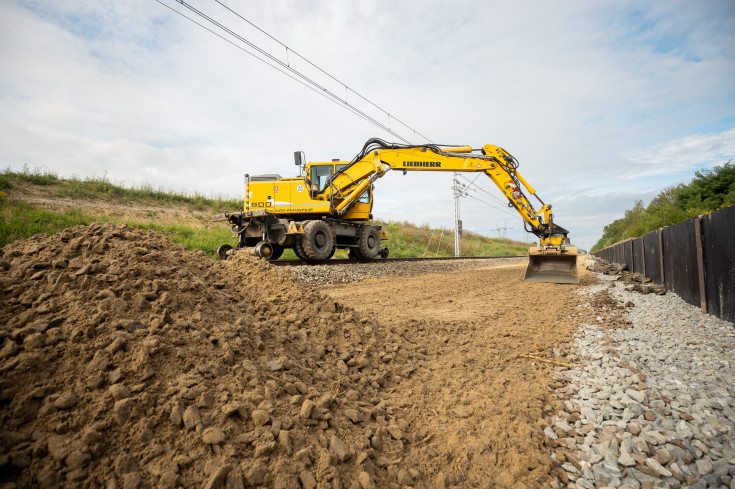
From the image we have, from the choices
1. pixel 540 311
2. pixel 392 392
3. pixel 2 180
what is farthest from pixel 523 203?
pixel 2 180

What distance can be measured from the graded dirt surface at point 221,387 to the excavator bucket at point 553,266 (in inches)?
273

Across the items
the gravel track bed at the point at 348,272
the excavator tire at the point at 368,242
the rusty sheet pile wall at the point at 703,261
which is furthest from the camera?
the excavator tire at the point at 368,242

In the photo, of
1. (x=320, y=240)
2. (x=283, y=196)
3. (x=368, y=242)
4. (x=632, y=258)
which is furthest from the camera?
(x=368, y=242)

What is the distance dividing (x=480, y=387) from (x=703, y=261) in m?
5.09

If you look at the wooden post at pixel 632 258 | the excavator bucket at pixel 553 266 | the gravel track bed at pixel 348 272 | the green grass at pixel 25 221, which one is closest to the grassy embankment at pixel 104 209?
the green grass at pixel 25 221

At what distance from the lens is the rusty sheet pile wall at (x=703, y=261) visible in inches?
193

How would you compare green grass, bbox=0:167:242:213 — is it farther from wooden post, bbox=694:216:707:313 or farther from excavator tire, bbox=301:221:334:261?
wooden post, bbox=694:216:707:313

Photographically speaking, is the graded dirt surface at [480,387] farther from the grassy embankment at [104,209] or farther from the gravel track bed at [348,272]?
the grassy embankment at [104,209]

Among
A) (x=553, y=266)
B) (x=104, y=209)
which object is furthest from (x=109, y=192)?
(x=553, y=266)

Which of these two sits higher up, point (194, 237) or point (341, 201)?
point (341, 201)

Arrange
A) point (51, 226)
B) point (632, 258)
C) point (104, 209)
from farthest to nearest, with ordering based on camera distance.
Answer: point (104, 209) → point (632, 258) → point (51, 226)

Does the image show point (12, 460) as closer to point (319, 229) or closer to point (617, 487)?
point (617, 487)

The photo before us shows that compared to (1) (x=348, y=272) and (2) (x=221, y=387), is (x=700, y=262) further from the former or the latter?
(1) (x=348, y=272)

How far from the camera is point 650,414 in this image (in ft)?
8.16
